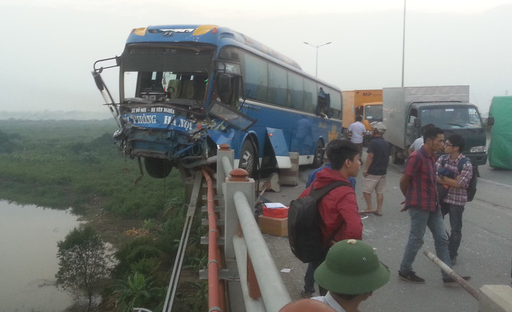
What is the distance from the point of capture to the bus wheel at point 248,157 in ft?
33.8

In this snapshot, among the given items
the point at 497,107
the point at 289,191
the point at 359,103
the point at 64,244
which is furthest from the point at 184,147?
the point at 359,103

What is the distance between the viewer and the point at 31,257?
19656mm

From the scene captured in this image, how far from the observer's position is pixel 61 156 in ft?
173

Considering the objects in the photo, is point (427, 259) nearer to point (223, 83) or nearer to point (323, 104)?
point (223, 83)

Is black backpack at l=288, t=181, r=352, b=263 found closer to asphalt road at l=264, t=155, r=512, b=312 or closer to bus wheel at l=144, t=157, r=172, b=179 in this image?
asphalt road at l=264, t=155, r=512, b=312

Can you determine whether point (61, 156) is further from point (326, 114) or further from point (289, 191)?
point (289, 191)

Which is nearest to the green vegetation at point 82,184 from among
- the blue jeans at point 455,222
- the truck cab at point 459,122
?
the truck cab at point 459,122

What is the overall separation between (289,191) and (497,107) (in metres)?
8.17

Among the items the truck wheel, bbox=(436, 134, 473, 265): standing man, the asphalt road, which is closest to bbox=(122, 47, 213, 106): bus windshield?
the asphalt road

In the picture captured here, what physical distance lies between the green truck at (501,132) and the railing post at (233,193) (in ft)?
45.2

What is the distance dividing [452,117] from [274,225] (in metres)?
A: 8.74

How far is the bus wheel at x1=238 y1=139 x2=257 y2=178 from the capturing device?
1031cm

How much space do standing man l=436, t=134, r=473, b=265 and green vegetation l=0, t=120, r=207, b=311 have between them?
10.9 feet

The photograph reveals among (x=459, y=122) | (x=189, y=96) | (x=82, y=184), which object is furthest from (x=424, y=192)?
(x=82, y=184)
